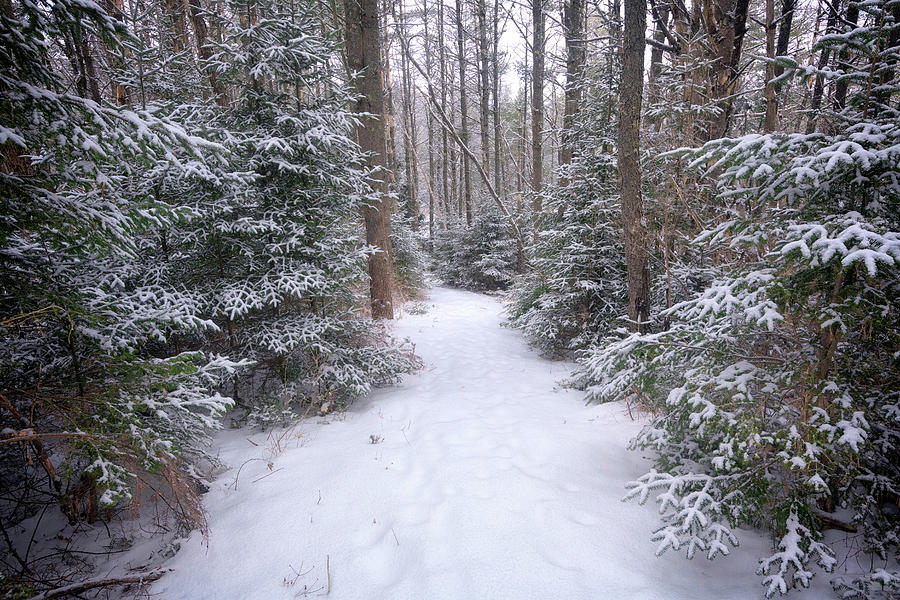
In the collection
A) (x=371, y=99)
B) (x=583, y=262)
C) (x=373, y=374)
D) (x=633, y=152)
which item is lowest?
(x=373, y=374)

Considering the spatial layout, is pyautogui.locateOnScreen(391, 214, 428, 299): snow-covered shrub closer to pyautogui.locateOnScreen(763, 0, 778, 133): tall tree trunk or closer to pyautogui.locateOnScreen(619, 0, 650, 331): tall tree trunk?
pyautogui.locateOnScreen(619, 0, 650, 331): tall tree trunk

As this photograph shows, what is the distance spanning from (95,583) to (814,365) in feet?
14.3

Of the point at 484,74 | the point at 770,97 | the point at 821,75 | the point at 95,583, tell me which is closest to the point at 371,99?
the point at 770,97

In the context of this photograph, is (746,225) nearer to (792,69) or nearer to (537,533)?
(792,69)


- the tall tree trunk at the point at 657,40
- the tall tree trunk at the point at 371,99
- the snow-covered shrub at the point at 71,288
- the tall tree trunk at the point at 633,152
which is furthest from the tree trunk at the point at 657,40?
the snow-covered shrub at the point at 71,288

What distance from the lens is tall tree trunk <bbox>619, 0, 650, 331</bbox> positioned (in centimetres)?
441

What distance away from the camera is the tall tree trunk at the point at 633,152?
441cm

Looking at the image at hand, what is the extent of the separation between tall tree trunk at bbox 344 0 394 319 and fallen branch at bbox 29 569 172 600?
5.08m

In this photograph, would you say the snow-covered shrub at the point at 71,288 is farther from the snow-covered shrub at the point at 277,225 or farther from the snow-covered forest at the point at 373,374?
the snow-covered shrub at the point at 277,225

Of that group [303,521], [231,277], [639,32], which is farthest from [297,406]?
[639,32]

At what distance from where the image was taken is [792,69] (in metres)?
2.14

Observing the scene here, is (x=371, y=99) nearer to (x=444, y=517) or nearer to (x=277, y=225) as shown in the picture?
(x=277, y=225)

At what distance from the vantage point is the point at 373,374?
5.24m

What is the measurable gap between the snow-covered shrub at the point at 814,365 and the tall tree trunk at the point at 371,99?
216 inches
